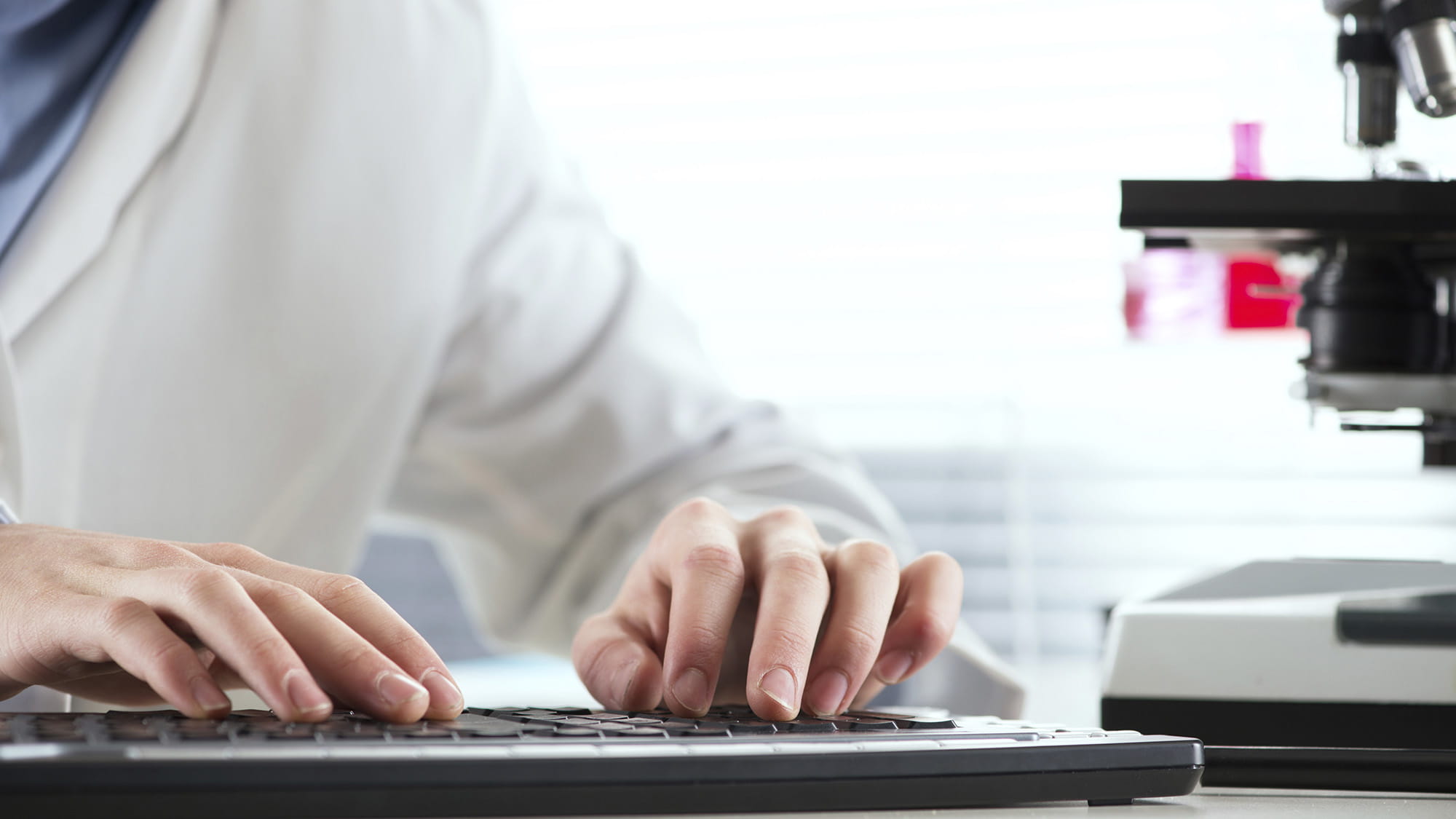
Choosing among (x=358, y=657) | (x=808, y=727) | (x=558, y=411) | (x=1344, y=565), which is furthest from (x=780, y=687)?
(x=558, y=411)

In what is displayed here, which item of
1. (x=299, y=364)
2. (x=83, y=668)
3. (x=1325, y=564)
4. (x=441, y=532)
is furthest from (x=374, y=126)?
(x=1325, y=564)

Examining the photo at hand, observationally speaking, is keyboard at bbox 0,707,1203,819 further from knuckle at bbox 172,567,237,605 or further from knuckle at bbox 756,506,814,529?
knuckle at bbox 756,506,814,529

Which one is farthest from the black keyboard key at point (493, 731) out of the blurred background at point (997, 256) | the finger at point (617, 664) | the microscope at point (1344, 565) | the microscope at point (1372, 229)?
the blurred background at point (997, 256)

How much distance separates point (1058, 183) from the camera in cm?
164

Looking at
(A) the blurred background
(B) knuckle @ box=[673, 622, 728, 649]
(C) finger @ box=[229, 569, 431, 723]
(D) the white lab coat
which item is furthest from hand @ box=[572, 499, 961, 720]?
(A) the blurred background

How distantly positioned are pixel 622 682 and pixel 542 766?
7.1 inches

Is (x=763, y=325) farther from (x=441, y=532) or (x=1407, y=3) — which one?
(x=1407, y=3)

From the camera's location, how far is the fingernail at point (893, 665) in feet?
1.63

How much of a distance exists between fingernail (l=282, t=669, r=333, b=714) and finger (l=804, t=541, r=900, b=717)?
0.17 m

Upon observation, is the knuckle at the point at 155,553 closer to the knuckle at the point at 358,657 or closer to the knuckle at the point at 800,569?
the knuckle at the point at 358,657

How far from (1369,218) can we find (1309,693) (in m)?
0.20

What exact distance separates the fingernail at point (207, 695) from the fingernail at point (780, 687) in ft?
0.51

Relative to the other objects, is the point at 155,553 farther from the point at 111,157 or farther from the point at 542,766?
the point at 111,157

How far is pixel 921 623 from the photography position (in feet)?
1.63
